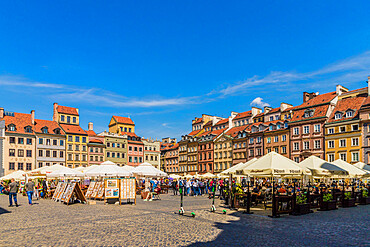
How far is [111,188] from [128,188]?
1.14 meters

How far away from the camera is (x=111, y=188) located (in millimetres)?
23328

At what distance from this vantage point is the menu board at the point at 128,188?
77.4ft

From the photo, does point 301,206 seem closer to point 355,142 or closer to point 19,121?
point 355,142

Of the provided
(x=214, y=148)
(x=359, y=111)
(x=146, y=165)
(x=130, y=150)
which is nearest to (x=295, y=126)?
(x=359, y=111)

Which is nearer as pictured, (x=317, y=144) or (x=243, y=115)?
(x=317, y=144)

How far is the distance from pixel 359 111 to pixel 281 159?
37971 millimetres

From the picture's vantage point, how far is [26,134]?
69.4 metres

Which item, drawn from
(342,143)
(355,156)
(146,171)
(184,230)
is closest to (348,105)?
(342,143)

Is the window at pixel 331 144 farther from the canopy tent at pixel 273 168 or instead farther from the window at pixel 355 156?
the canopy tent at pixel 273 168

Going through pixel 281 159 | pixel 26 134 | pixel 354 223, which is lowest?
pixel 354 223

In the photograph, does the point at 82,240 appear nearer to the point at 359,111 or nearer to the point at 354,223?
the point at 354,223

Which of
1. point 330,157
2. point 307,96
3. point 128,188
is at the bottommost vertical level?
point 128,188

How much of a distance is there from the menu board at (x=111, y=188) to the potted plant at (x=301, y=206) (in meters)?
11.5

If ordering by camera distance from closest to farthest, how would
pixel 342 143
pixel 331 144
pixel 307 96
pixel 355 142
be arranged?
1. pixel 355 142
2. pixel 342 143
3. pixel 331 144
4. pixel 307 96
